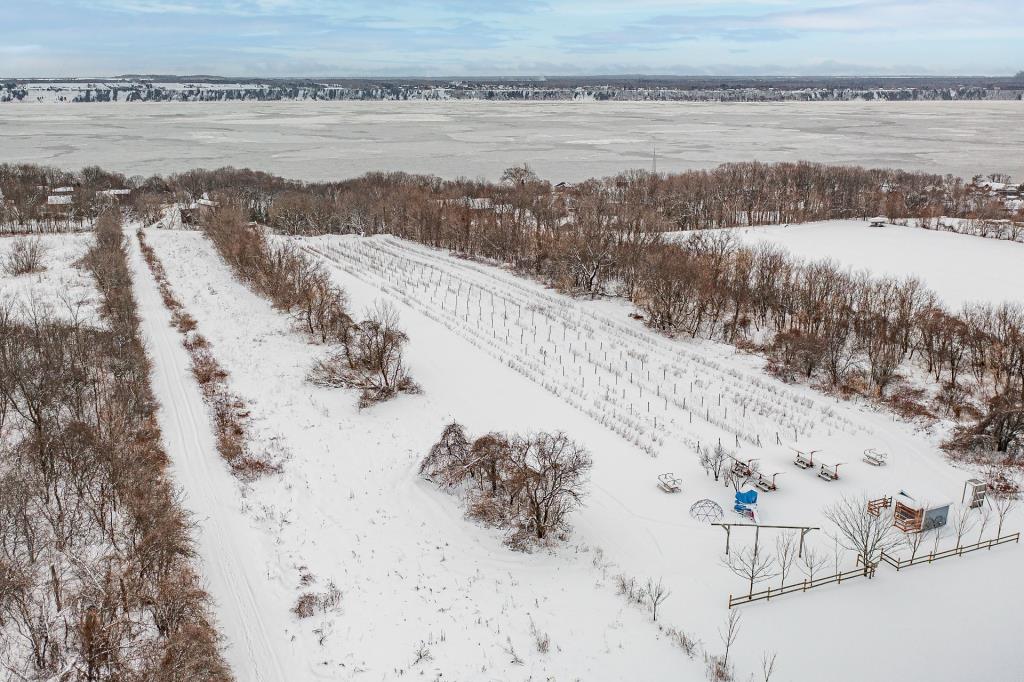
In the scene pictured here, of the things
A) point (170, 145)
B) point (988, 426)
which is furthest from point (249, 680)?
point (170, 145)

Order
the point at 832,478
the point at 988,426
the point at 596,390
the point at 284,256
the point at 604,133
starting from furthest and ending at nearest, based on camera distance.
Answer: the point at 604,133 → the point at 284,256 → the point at 596,390 → the point at 988,426 → the point at 832,478

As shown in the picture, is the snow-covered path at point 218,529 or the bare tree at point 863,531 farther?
the bare tree at point 863,531

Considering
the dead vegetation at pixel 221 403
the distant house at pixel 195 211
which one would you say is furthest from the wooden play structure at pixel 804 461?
the distant house at pixel 195 211

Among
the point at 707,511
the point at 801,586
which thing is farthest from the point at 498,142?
the point at 801,586

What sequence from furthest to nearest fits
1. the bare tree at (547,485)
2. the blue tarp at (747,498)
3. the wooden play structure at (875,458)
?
the wooden play structure at (875,458) < the blue tarp at (747,498) < the bare tree at (547,485)

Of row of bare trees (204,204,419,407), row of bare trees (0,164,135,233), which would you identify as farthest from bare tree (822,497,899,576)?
row of bare trees (0,164,135,233)

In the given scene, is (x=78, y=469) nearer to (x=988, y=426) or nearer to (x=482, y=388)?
(x=482, y=388)

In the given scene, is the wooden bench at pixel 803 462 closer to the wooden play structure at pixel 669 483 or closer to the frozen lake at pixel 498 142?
the wooden play structure at pixel 669 483

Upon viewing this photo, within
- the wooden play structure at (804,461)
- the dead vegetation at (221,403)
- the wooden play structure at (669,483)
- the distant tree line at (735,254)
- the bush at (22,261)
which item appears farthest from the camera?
the bush at (22,261)
